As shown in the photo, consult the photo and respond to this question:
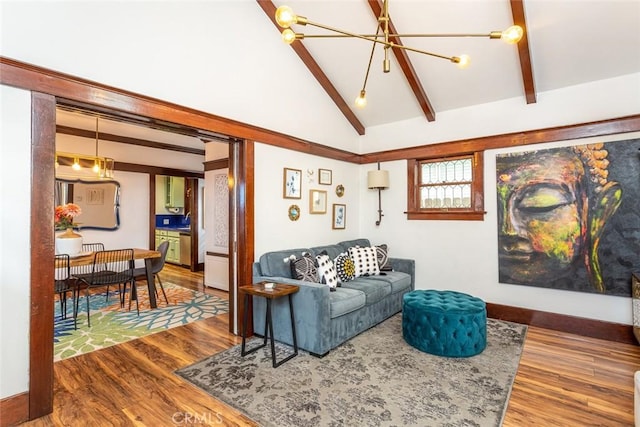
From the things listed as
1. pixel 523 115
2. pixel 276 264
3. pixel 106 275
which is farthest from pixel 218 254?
pixel 523 115

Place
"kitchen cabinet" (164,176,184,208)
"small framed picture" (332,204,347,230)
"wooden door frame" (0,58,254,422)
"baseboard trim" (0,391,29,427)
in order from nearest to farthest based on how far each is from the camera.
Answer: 1. "baseboard trim" (0,391,29,427)
2. "wooden door frame" (0,58,254,422)
3. "small framed picture" (332,204,347,230)
4. "kitchen cabinet" (164,176,184,208)

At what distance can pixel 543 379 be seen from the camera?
2.58 meters

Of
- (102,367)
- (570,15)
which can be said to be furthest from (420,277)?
(102,367)

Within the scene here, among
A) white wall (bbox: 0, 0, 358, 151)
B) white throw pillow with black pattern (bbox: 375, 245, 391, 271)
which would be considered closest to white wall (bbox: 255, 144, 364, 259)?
white wall (bbox: 0, 0, 358, 151)

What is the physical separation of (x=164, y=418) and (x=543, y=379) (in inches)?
115

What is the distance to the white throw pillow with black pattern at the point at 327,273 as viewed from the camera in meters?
3.54

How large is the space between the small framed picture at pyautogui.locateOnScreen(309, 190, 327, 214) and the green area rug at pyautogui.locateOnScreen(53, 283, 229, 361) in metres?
1.90

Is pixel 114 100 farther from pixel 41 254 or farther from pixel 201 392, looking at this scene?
pixel 201 392

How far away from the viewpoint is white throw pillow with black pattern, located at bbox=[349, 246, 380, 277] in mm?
4242

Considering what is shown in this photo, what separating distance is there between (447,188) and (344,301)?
2.47 m

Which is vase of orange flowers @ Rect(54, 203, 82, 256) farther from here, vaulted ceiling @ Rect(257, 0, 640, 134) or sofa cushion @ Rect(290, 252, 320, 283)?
vaulted ceiling @ Rect(257, 0, 640, 134)

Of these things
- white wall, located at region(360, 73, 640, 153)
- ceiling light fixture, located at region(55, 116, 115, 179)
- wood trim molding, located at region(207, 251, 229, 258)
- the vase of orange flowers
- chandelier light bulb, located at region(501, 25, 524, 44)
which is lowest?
wood trim molding, located at region(207, 251, 229, 258)

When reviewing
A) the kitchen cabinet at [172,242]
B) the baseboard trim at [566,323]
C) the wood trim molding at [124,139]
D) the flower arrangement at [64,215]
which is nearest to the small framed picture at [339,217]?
the baseboard trim at [566,323]

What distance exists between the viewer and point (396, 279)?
420 cm
